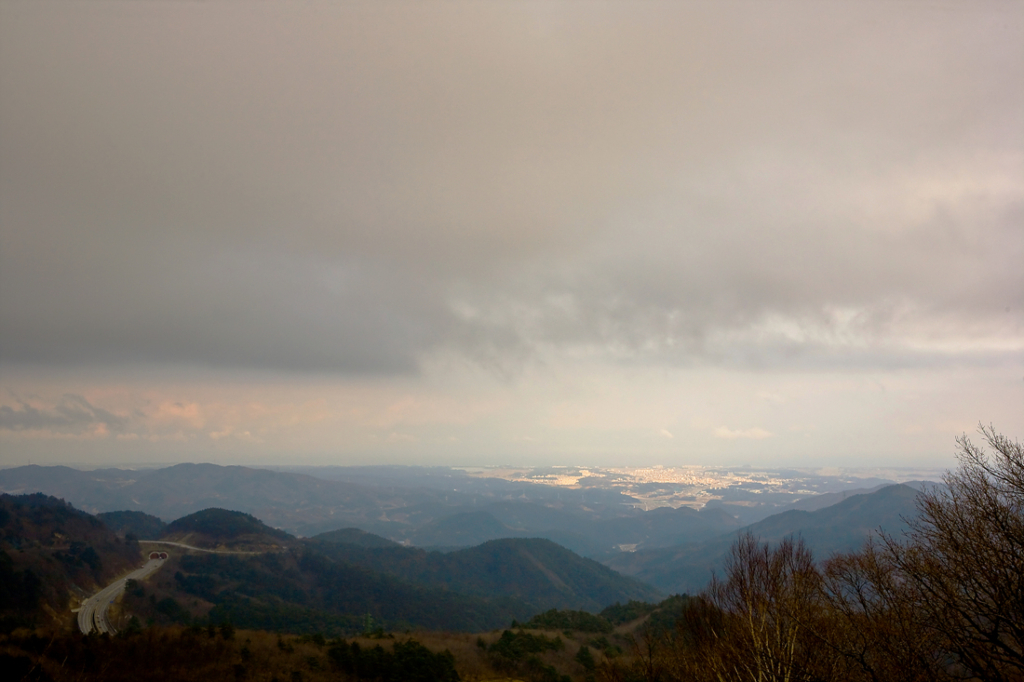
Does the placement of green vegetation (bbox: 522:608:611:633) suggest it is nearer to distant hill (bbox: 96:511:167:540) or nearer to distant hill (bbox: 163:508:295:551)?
distant hill (bbox: 163:508:295:551)

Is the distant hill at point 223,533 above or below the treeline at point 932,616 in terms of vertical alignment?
below

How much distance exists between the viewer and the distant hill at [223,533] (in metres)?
160

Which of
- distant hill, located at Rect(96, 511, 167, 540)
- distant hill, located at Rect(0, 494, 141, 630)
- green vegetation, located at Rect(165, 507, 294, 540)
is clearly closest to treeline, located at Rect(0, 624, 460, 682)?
distant hill, located at Rect(0, 494, 141, 630)

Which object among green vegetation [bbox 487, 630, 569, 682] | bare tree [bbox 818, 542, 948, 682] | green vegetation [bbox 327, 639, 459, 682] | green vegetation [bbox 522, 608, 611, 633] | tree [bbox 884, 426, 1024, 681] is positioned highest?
tree [bbox 884, 426, 1024, 681]

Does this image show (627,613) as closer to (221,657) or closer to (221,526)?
(221,657)

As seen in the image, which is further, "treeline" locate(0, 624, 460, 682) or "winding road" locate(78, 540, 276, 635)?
"winding road" locate(78, 540, 276, 635)

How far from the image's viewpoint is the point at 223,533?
167750mm

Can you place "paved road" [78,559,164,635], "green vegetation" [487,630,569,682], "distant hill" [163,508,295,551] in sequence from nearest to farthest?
"green vegetation" [487,630,569,682] → "paved road" [78,559,164,635] → "distant hill" [163,508,295,551]

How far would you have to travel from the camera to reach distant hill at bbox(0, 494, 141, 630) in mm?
71438

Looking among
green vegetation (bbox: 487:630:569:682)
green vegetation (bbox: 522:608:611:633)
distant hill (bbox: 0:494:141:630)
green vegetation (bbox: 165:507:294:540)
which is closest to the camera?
green vegetation (bbox: 487:630:569:682)

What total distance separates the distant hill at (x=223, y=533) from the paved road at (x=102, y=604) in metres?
43.8

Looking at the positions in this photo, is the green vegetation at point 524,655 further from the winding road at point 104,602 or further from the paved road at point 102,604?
the paved road at point 102,604

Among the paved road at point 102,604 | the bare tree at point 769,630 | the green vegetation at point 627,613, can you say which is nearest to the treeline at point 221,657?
the paved road at point 102,604

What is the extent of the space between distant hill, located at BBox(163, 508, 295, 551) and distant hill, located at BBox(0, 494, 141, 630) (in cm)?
3026
